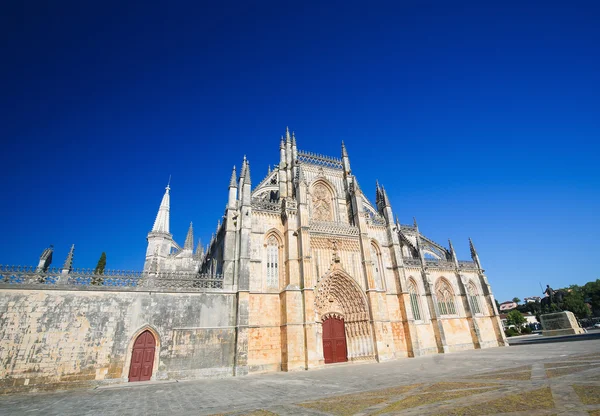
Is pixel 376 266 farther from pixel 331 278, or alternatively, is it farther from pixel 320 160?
pixel 320 160

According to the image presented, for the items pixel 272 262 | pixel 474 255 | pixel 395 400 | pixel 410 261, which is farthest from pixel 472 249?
pixel 395 400

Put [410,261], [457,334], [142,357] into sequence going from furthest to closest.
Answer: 1. [410,261]
2. [457,334]
3. [142,357]

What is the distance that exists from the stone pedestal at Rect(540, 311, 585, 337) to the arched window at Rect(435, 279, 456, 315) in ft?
52.2

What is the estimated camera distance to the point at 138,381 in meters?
14.4

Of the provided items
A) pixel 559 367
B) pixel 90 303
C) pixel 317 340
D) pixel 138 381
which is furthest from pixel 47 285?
pixel 559 367

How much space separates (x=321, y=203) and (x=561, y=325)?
3223cm

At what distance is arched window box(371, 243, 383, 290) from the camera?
2377 centimetres

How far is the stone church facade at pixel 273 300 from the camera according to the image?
13828mm

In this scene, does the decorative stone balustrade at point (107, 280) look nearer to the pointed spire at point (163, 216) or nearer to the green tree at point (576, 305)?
the pointed spire at point (163, 216)

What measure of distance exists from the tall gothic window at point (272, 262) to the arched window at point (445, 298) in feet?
55.6

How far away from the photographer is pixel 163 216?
35500mm

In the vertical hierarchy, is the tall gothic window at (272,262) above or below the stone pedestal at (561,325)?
above

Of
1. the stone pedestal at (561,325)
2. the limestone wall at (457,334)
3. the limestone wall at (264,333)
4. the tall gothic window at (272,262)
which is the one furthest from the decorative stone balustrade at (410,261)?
the stone pedestal at (561,325)

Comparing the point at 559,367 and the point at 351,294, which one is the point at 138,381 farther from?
the point at 559,367
